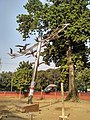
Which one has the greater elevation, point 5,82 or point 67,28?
point 67,28

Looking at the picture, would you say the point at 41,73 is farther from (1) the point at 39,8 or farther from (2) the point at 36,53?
(2) the point at 36,53

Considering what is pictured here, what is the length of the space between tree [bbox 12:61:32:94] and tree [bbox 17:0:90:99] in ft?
34.7

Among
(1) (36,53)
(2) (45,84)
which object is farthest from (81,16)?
(2) (45,84)

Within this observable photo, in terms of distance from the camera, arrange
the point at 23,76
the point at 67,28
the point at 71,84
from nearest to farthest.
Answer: the point at 67,28 < the point at 71,84 < the point at 23,76

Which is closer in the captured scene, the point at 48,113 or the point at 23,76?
the point at 48,113

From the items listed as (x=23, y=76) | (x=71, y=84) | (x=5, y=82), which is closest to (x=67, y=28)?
(x=71, y=84)

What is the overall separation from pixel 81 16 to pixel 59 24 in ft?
9.00

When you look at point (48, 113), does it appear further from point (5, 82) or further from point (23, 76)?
point (5, 82)

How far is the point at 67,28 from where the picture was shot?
30.7 metres

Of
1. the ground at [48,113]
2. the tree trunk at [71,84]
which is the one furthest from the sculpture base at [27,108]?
the tree trunk at [71,84]

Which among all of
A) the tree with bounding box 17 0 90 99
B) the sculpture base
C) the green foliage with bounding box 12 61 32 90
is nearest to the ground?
the sculpture base

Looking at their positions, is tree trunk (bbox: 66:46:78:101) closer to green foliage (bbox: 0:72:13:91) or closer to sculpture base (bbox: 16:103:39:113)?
sculpture base (bbox: 16:103:39:113)

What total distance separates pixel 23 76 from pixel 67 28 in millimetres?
17654

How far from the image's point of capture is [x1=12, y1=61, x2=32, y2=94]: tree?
151ft
